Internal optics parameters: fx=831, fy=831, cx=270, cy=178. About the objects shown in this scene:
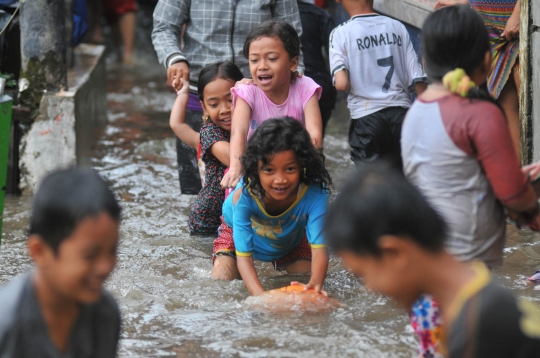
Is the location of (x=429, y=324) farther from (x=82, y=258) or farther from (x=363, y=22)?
(x=363, y=22)

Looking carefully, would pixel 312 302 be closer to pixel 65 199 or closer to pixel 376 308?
pixel 376 308

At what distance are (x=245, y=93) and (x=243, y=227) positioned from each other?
0.85 meters

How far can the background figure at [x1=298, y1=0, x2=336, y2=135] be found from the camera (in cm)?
653

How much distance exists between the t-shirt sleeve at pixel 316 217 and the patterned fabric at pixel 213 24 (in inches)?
64.6

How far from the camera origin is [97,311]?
7.29 ft

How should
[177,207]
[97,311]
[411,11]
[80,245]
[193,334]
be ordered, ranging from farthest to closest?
1. [411,11]
2. [177,207]
3. [193,334]
4. [97,311]
5. [80,245]

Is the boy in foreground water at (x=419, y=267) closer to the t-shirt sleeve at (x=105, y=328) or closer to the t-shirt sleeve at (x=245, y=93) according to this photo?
the t-shirt sleeve at (x=105, y=328)

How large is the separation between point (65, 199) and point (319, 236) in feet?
7.20

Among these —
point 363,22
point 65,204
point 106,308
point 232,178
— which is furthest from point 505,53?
point 65,204

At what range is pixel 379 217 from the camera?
6.56 feet

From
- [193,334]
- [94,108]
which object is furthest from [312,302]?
[94,108]

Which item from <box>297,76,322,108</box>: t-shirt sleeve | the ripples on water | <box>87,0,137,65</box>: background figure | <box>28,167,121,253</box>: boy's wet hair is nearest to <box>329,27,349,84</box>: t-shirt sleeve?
<box>297,76,322,108</box>: t-shirt sleeve

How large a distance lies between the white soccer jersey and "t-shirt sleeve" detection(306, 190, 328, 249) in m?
1.26

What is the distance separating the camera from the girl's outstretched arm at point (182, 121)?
530cm
